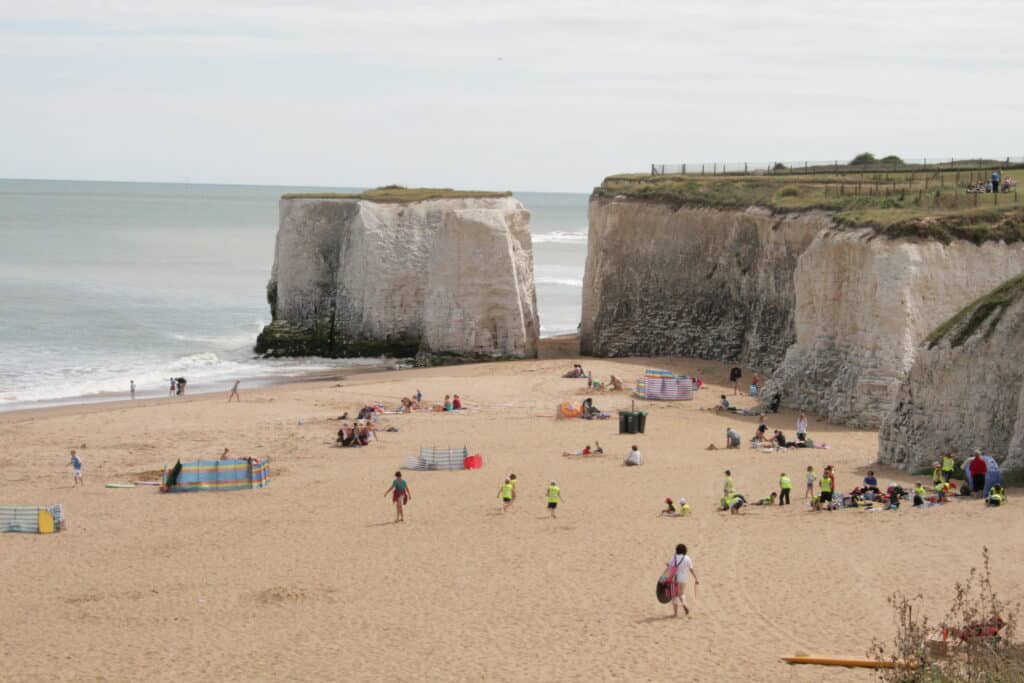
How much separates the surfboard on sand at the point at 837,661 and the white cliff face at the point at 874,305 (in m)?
15.5

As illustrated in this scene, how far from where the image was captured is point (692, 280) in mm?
40219

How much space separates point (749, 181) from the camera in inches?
1646

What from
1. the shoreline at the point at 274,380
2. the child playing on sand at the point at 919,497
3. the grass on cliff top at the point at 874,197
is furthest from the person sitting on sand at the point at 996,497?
the shoreline at the point at 274,380

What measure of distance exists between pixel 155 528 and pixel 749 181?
25.5 meters

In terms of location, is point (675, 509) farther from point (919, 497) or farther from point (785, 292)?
point (785, 292)

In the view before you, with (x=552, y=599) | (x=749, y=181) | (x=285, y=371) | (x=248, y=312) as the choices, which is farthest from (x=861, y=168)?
(x=552, y=599)

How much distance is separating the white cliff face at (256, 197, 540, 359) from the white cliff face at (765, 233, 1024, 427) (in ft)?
42.3

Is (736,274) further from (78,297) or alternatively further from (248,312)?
(78,297)

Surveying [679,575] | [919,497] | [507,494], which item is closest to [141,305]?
[507,494]

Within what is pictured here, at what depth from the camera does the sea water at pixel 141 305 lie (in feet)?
137

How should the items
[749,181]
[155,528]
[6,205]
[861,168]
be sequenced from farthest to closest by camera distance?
[6,205], [861,168], [749,181], [155,528]

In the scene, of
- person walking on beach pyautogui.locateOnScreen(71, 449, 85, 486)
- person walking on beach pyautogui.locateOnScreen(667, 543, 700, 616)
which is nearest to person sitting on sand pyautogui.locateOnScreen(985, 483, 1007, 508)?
person walking on beach pyautogui.locateOnScreen(667, 543, 700, 616)

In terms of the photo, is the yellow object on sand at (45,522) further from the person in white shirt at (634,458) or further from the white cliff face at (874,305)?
the white cliff face at (874,305)

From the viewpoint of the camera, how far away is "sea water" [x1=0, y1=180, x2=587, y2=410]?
41.8 metres
